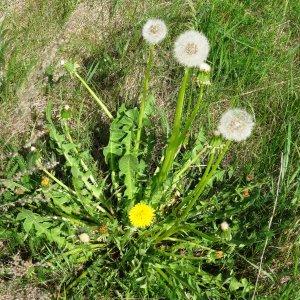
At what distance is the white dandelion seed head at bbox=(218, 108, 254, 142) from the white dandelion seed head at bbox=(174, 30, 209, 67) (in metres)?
0.22

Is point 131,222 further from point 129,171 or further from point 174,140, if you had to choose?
point 174,140

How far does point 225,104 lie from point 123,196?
2.67 feet

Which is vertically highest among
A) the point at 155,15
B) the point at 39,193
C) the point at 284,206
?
the point at 155,15

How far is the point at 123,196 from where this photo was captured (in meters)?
2.41

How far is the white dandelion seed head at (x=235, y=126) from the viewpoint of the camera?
1748mm

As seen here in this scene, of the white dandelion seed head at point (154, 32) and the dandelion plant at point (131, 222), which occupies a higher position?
the white dandelion seed head at point (154, 32)

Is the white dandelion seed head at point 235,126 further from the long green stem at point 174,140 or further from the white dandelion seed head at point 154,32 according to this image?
the white dandelion seed head at point 154,32

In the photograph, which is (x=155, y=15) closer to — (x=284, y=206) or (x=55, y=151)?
(x=55, y=151)

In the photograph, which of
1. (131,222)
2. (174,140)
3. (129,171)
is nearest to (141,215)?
(131,222)

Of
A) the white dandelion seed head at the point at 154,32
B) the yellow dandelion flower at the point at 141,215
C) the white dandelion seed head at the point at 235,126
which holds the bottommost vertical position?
the yellow dandelion flower at the point at 141,215

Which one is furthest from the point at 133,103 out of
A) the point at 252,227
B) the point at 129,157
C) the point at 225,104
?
the point at 252,227

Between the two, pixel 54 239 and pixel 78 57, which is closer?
pixel 54 239

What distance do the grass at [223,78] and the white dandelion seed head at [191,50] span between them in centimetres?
67

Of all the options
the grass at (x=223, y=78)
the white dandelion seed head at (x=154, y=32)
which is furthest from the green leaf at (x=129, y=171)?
the white dandelion seed head at (x=154, y=32)
